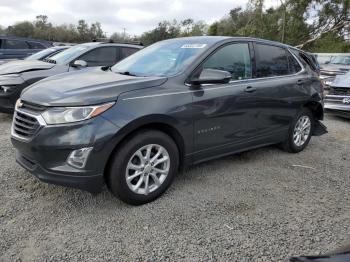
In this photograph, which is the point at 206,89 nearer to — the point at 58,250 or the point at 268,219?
the point at 268,219

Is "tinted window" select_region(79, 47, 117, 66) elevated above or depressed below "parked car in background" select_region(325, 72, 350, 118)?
above

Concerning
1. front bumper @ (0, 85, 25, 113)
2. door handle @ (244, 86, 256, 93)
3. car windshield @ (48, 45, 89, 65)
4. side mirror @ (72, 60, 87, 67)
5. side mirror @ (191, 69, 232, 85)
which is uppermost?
car windshield @ (48, 45, 89, 65)

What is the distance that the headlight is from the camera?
10.6 feet

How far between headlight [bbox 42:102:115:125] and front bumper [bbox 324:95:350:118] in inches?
264

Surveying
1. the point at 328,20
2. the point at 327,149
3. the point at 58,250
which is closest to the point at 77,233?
the point at 58,250

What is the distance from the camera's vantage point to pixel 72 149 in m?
3.21

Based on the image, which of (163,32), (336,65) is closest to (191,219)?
(336,65)

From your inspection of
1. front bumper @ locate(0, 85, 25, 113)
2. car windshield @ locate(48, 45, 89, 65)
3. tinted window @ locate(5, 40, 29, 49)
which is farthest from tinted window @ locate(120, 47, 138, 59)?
tinted window @ locate(5, 40, 29, 49)

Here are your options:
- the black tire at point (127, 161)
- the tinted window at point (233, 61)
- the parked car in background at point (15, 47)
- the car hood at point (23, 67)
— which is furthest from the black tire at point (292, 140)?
the parked car in background at point (15, 47)

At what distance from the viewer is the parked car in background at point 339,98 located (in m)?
8.30

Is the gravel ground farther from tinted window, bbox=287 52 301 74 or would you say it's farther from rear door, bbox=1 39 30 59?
rear door, bbox=1 39 30 59

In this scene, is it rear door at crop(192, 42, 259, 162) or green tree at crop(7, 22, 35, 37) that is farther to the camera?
green tree at crop(7, 22, 35, 37)

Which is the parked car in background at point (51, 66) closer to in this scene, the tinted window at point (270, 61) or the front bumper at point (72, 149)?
the tinted window at point (270, 61)

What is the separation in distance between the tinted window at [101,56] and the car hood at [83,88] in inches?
152
